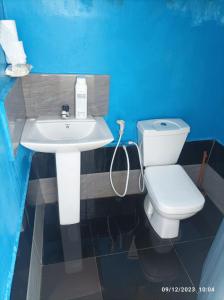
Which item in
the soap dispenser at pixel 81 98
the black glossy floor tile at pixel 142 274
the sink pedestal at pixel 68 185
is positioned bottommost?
the black glossy floor tile at pixel 142 274

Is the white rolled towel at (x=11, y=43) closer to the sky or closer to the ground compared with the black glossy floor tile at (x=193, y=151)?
closer to the sky

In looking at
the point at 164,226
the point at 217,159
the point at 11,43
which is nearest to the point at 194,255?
the point at 164,226

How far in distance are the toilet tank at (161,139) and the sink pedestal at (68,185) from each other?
0.54 metres

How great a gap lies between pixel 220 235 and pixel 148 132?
2.96ft

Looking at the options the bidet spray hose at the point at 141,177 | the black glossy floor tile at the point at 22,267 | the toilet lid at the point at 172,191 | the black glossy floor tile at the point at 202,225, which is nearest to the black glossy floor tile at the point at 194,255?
the black glossy floor tile at the point at 202,225

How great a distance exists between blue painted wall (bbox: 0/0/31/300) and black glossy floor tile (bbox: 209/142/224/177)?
1.59 m

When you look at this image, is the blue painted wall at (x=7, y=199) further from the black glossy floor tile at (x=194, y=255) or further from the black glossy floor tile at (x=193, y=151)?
the black glossy floor tile at (x=193, y=151)

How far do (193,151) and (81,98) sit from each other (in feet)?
3.73

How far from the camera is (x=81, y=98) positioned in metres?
1.45

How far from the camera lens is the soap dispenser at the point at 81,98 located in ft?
4.68

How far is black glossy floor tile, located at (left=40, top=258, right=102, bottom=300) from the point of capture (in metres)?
1.33

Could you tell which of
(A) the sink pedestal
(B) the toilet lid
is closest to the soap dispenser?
(A) the sink pedestal

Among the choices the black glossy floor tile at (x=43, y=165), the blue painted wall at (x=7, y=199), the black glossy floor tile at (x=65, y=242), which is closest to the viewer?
the blue painted wall at (x=7, y=199)

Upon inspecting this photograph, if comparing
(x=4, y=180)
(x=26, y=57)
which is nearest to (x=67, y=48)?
(x=26, y=57)
